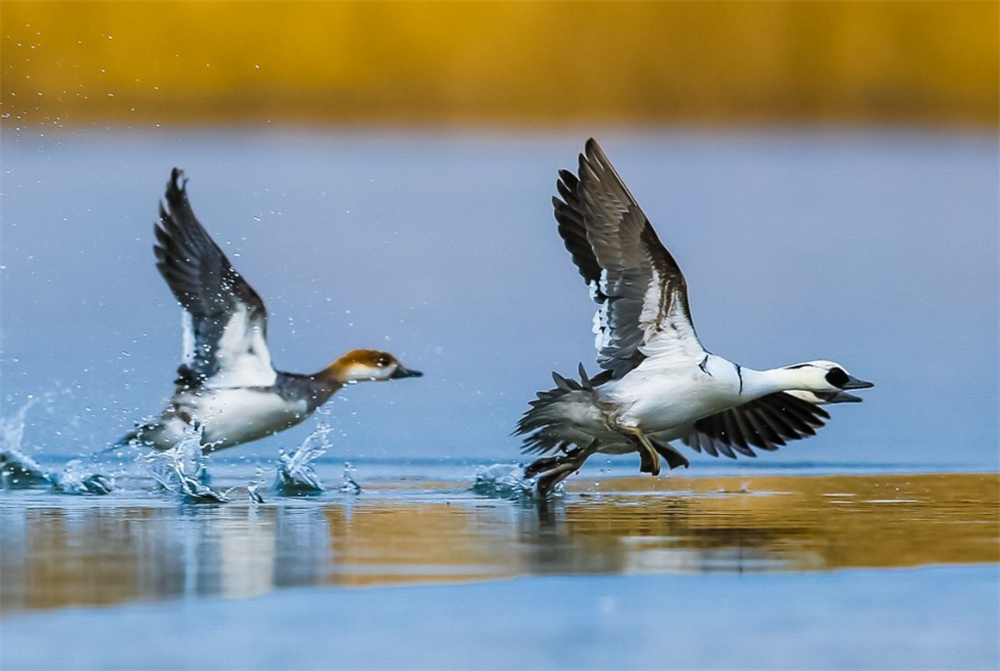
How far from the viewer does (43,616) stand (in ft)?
21.0

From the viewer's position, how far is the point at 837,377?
10227 millimetres

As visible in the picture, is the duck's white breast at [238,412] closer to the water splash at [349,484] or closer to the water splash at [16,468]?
the water splash at [349,484]

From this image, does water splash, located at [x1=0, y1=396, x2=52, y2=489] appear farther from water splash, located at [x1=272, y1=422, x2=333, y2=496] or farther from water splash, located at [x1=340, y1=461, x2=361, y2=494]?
water splash, located at [x1=340, y1=461, x2=361, y2=494]

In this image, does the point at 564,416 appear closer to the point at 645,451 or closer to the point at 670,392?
the point at 645,451

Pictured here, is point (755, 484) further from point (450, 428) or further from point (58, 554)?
point (58, 554)

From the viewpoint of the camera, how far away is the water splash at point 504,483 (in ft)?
32.7

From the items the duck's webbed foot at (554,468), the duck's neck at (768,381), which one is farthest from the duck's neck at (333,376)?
the duck's neck at (768,381)

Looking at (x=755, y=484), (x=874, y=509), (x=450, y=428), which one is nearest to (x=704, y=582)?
(x=874, y=509)

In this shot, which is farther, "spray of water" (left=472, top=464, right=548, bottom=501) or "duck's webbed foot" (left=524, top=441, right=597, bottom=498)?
"spray of water" (left=472, top=464, right=548, bottom=501)

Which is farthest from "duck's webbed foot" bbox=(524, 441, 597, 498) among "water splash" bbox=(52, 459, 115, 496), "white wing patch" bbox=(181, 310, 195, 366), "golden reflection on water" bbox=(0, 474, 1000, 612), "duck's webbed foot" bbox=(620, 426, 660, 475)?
"water splash" bbox=(52, 459, 115, 496)

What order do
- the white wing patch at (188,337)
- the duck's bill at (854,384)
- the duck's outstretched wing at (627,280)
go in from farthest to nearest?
the white wing patch at (188,337) → the duck's bill at (854,384) → the duck's outstretched wing at (627,280)

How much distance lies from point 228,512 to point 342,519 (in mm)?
543

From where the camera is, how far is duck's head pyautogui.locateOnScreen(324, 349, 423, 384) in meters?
11.1

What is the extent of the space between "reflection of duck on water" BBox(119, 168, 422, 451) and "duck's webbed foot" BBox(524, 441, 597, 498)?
4.78 feet
